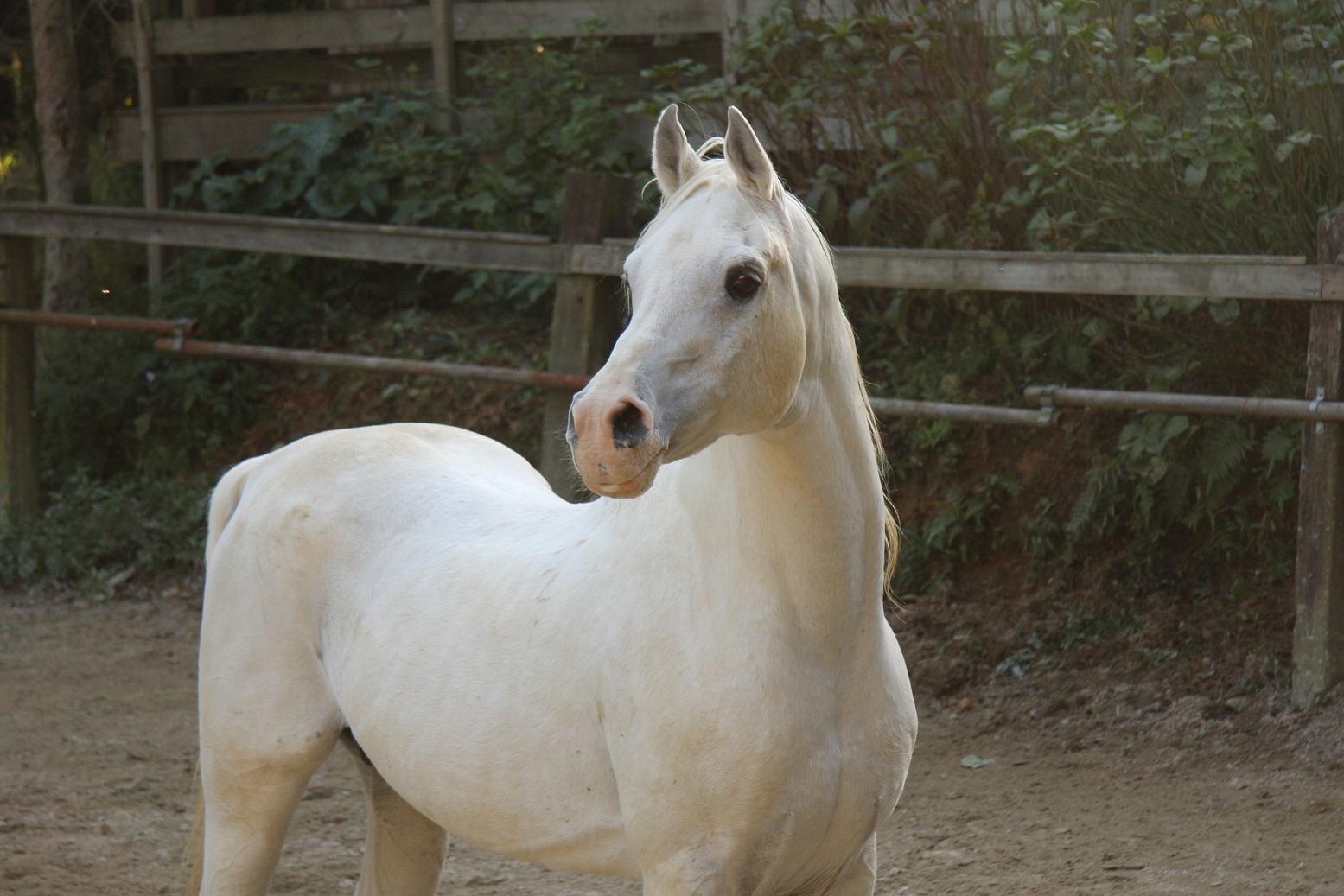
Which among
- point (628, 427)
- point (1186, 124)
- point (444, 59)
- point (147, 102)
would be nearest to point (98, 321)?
point (147, 102)

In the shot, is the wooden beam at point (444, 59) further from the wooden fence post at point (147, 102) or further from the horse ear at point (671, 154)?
the horse ear at point (671, 154)

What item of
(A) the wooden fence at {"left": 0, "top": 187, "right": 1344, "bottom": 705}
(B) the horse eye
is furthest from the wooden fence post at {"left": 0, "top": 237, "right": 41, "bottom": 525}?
(B) the horse eye

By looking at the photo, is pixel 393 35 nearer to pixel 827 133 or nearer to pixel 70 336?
pixel 70 336

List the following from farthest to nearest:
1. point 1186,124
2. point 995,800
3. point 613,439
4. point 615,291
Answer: point 615,291
point 1186,124
point 995,800
point 613,439

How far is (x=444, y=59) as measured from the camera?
7.84 m

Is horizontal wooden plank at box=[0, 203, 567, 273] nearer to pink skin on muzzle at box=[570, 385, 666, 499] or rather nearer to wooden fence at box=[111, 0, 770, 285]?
wooden fence at box=[111, 0, 770, 285]

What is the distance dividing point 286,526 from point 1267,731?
3.10 metres

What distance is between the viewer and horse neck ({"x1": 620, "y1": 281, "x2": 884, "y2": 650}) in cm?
209

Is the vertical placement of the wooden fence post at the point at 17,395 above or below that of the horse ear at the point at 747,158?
below

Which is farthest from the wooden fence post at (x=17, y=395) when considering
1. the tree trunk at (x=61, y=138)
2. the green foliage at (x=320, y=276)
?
the tree trunk at (x=61, y=138)

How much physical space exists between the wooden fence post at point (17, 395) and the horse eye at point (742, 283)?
575cm

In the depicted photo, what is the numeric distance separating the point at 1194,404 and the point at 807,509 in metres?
2.66

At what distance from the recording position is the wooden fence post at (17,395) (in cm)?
670

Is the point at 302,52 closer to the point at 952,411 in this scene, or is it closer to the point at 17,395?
the point at 17,395
